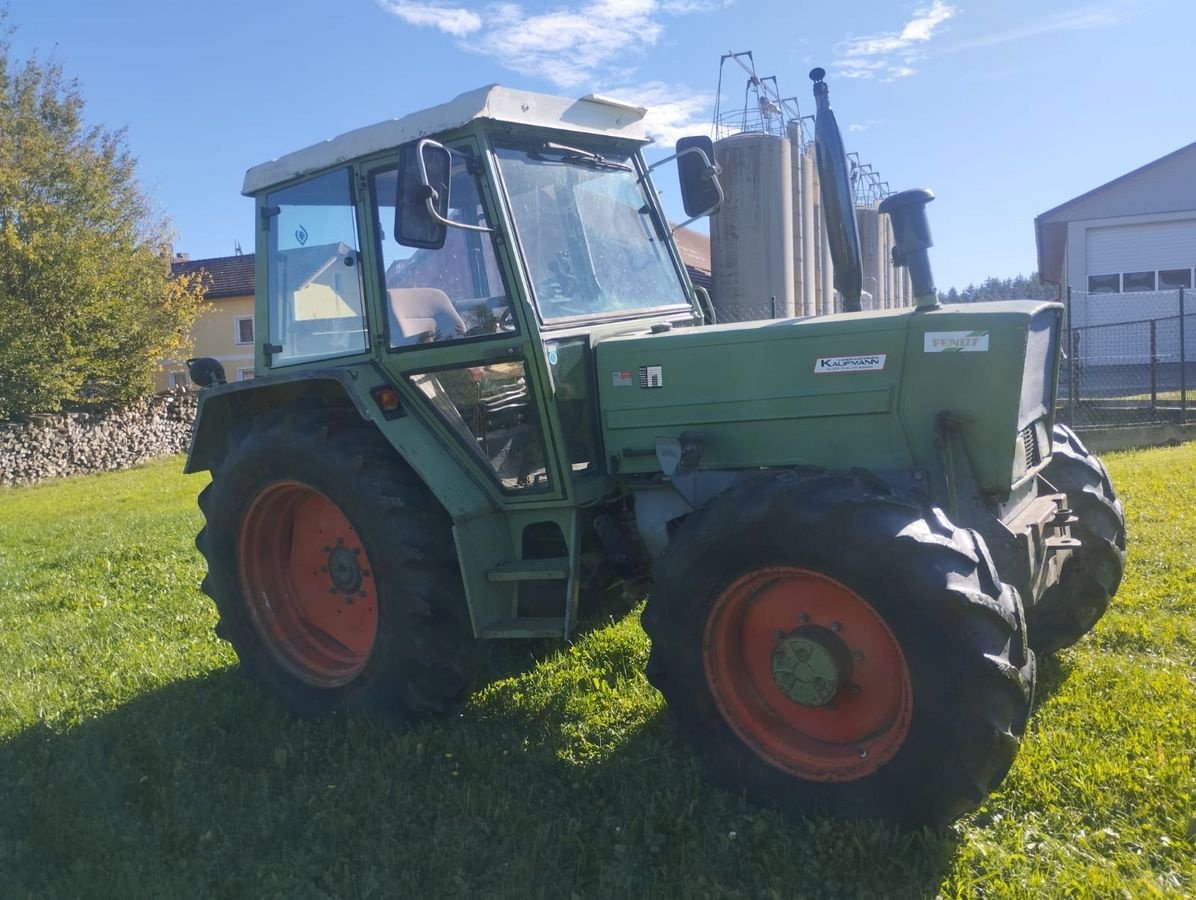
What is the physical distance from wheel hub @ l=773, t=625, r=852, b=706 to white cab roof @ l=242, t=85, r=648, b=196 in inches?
89.5

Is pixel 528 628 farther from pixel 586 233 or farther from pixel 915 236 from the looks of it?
pixel 915 236

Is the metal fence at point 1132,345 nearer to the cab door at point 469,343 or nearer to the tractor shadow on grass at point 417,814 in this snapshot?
the cab door at point 469,343

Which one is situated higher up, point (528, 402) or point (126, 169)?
point (126, 169)

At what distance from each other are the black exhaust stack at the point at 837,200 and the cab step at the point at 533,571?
1.55 m

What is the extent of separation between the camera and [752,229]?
1078cm

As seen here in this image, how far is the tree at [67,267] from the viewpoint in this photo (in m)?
19.0

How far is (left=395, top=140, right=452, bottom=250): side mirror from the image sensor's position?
349 centimetres

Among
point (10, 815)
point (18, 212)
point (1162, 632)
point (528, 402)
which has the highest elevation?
point (18, 212)

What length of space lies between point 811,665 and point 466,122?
2.39m

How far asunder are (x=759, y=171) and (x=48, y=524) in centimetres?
917

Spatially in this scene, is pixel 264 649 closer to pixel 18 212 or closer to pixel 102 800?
Answer: pixel 102 800

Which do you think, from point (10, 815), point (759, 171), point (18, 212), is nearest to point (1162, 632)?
point (10, 815)

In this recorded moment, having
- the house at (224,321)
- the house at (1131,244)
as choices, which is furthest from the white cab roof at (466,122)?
the house at (224,321)

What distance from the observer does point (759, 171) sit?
35.3ft
